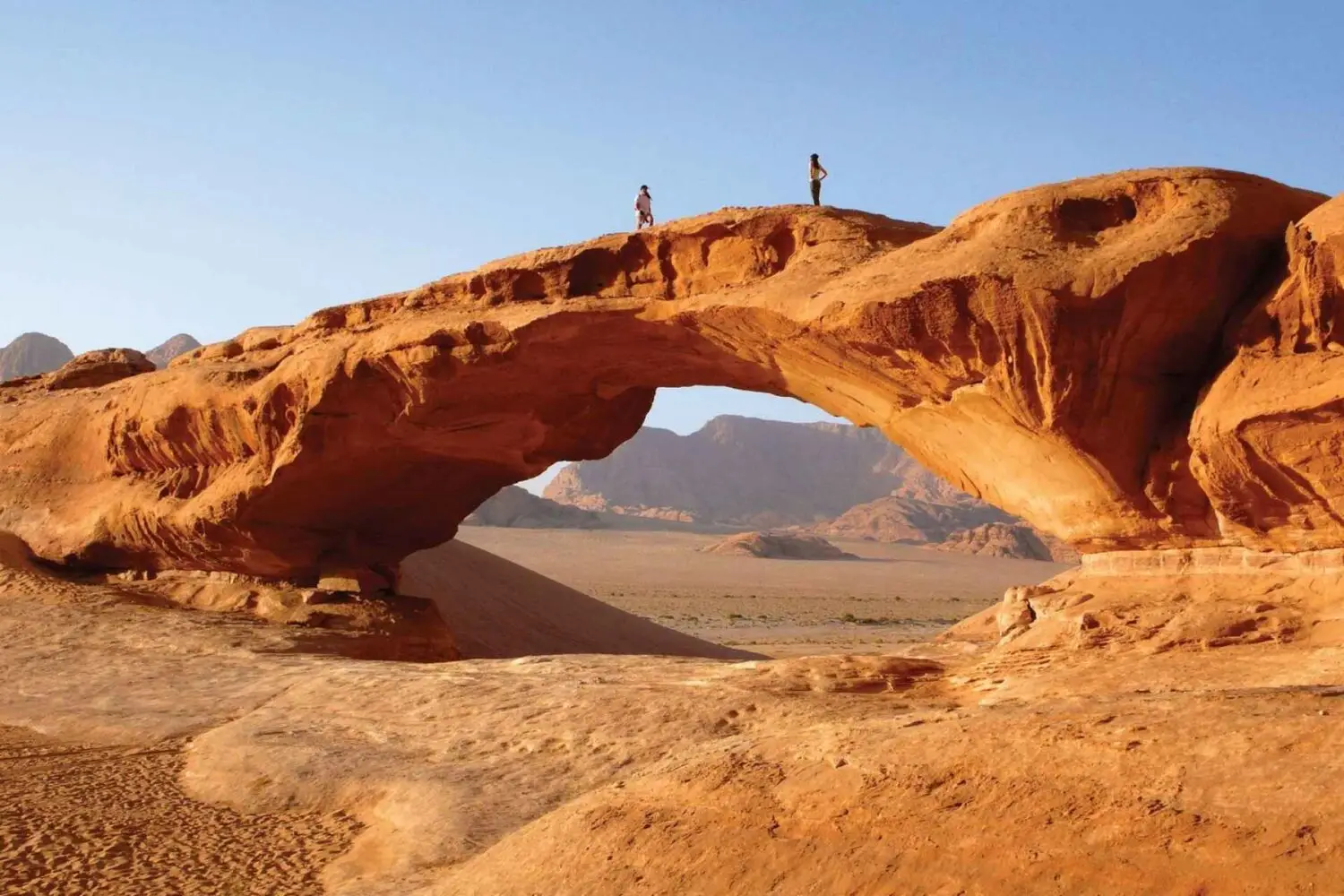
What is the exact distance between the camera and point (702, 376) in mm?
12047

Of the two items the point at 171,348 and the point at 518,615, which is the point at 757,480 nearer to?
the point at 171,348

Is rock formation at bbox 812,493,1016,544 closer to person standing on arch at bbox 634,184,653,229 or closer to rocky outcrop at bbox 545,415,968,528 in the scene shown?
rocky outcrop at bbox 545,415,968,528

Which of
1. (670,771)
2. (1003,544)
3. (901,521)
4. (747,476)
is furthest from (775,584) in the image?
(747,476)

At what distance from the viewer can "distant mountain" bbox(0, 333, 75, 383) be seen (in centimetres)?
7750

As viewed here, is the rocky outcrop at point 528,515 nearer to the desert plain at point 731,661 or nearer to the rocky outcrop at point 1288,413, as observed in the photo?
the desert plain at point 731,661

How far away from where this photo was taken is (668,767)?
578cm

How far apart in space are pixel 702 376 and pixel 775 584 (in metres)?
39.1

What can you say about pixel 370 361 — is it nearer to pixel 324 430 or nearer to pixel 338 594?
pixel 324 430

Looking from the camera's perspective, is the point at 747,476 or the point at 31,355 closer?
the point at 31,355

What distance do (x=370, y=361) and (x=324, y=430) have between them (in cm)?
126

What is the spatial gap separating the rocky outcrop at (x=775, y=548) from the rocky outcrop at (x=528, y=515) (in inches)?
446

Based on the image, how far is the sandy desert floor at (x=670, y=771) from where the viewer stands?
4.20 metres

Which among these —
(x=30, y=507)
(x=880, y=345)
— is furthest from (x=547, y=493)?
(x=880, y=345)

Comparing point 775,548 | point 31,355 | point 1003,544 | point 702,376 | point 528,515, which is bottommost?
point 1003,544
